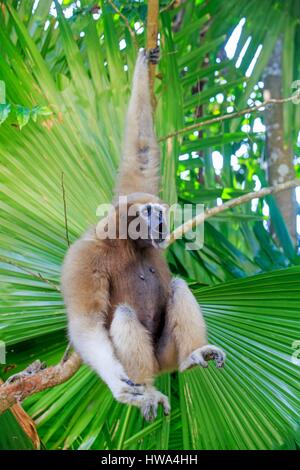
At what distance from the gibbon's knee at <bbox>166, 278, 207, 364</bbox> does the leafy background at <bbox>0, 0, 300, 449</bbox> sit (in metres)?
0.15

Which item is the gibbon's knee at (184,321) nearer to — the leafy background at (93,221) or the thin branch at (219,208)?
the leafy background at (93,221)

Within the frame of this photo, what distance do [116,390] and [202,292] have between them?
1.12m

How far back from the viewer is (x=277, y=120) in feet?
23.5

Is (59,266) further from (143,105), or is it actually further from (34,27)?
(34,27)

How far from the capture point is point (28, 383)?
3623 millimetres

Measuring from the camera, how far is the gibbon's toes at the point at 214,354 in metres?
3.88

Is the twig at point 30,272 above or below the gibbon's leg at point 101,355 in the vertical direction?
above

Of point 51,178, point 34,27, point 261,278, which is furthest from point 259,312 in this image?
point 34,27

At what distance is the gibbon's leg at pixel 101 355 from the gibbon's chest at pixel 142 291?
365 mm

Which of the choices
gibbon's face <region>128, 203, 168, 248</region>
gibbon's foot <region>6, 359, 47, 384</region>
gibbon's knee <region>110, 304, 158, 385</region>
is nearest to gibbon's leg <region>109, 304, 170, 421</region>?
gibbon's knee <region>110, 304, 158, 385</region>

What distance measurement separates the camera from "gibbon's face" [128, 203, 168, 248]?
443 cm

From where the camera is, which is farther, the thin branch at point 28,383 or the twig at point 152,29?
the twig at point 152,29

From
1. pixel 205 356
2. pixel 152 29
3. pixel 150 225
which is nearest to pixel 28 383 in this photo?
pixel 205 356

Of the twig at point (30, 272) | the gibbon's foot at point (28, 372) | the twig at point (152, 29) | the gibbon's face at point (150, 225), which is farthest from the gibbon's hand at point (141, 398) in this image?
the twig at point (152, 29)
